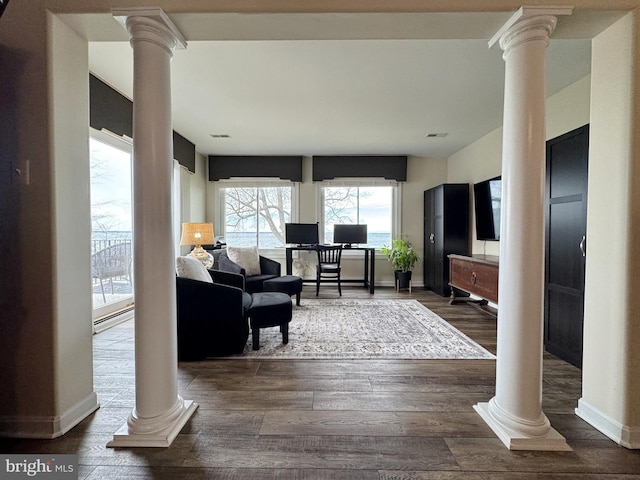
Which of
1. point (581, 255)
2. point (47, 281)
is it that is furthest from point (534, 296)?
point (47, 281)

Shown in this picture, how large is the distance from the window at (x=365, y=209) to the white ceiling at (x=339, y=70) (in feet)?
4.78

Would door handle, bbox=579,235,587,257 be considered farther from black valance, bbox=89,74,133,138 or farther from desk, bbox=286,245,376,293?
black valance, bbox=89,74,133,138

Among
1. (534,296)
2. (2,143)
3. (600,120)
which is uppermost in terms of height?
(600,120)

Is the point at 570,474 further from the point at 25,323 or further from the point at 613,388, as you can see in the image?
the point at 25,323

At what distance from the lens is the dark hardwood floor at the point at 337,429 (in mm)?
1392

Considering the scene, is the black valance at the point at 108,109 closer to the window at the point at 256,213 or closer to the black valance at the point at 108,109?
the black valance at the point at 108,109

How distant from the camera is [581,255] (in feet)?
7.75

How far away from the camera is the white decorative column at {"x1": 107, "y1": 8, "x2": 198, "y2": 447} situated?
1534 millimetres

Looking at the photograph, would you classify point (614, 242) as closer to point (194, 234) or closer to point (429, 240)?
point (429, 240)

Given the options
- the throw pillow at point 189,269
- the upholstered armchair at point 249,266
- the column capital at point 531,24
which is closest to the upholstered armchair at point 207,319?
the throw pillow at point 189,269

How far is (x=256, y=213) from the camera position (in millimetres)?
6156

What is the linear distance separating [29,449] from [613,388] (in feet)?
9.45

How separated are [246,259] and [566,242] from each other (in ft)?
11.9

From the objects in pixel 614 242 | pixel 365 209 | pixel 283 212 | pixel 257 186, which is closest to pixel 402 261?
pixel 365 209
